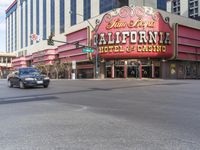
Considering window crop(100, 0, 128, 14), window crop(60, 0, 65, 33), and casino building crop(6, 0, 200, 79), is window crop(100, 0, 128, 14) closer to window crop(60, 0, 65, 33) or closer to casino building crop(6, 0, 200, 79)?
casino building crop(6, 0, 200, 79)

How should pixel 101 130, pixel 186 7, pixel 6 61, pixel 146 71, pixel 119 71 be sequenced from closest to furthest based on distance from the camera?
1. pixel 101 130
2. pixel 146 71
3. pixel 119 71
4. pixel 186 7
5. pixel 6 61

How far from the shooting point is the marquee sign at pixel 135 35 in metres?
41.7

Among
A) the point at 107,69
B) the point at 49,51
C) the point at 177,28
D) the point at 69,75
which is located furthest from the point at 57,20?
the point at 177,28

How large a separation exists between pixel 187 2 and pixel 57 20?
48439 millimetres

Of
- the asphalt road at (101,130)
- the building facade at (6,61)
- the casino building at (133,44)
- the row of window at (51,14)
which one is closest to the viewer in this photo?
the asphalt road at (101,130)

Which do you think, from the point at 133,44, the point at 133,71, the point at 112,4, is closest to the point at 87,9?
the point at 112,4

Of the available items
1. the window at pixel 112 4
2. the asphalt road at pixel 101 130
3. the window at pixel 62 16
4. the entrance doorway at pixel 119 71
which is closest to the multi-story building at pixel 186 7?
the window at pixel 62 16

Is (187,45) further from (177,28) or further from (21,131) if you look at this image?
(21,131)

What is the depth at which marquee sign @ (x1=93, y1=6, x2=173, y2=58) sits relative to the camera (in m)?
41.7

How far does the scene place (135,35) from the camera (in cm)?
4169

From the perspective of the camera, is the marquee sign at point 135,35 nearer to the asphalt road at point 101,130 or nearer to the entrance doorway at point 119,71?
the entrance doorway at point 119,71

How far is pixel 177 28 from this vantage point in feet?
149

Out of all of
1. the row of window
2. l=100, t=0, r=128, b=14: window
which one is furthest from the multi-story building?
l=100, t=0, r=128, b=14: window

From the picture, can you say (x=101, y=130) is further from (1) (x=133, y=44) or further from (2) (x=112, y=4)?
(2) (x=112, y=4)
